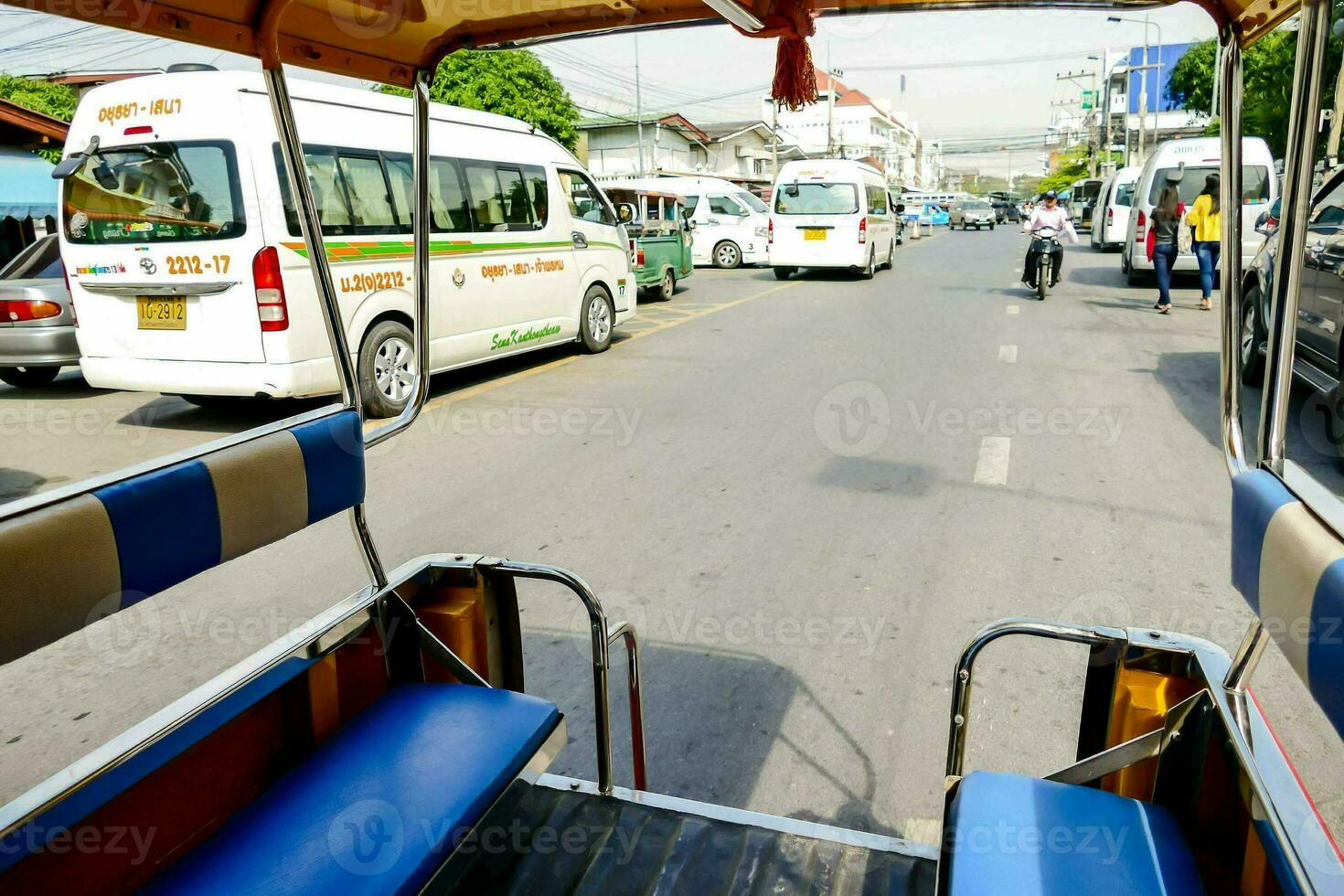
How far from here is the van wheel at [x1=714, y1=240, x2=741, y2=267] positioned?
909 inches

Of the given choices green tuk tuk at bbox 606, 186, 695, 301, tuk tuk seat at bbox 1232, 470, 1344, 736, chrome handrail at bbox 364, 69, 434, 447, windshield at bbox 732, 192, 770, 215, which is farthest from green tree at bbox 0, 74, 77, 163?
tuk tuk seat at bbox 1232, 470, 1344, 736

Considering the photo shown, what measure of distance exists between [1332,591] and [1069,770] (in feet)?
2.70

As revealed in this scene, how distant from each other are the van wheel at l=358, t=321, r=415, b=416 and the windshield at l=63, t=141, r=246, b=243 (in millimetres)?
1338

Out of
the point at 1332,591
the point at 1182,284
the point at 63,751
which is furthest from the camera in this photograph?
the point at 1182,284

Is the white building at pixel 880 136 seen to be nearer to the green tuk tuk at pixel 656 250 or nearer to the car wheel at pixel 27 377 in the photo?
the green tuk tuk at pixel 656 250

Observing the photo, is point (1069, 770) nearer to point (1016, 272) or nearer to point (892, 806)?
point (892, 806)

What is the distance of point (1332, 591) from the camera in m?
1.27

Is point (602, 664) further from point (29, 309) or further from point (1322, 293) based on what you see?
point (29, 309)

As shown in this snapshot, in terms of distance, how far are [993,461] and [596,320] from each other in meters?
5.66

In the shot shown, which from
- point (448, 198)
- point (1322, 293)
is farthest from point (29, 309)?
point (1322, 293)

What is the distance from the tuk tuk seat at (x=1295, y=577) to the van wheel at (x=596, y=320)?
904cm

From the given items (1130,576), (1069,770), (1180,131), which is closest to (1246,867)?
(1069,770)

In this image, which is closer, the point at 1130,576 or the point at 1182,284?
the point at 1130,576

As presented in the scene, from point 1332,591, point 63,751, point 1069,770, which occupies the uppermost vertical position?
point 1332,591
